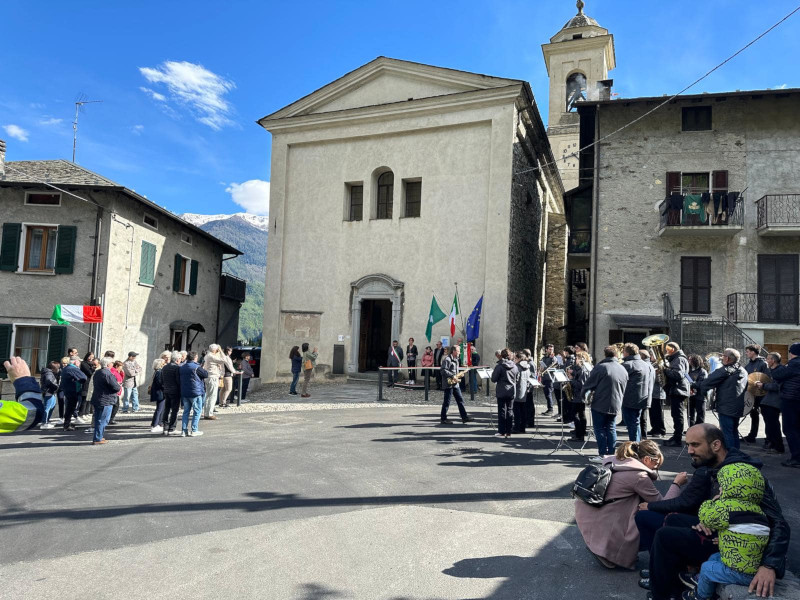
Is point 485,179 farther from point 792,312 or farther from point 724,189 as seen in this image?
point 792,312

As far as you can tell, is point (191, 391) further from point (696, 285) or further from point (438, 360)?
point (696, 285)

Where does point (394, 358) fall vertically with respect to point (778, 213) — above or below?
below

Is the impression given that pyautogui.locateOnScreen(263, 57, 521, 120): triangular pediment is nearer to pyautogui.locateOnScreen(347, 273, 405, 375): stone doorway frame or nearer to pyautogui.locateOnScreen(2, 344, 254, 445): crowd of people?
pyautogui.locateOnScreen(347, 273, 405, 375): stone doorway frame

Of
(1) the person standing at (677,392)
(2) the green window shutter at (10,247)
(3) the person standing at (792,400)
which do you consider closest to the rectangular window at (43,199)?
(2) the green window shutter at (10,247)

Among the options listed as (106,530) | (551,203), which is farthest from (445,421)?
(551,203)

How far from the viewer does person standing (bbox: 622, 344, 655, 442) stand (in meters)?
8.11

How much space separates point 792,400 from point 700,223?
1228 centimetres

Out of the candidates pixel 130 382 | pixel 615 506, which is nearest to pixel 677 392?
pixel 615 506

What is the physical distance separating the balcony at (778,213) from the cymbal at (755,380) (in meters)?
11.6

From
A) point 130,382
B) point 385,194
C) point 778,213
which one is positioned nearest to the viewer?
point 130,382

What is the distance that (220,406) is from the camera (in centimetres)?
1456

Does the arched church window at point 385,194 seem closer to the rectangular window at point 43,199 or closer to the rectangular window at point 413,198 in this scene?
the rectangular window at point 413,198

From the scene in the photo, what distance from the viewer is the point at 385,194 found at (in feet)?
A: 70.2

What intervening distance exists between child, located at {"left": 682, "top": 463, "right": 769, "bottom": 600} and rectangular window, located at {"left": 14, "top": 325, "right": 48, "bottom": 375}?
18824mm
